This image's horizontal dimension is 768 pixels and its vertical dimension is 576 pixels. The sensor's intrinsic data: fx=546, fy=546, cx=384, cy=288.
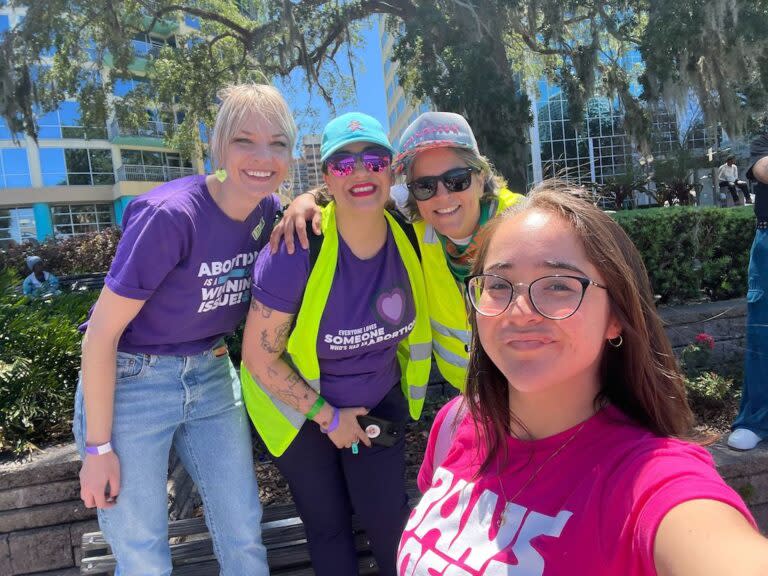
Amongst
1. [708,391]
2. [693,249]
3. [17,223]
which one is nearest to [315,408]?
[708,391]

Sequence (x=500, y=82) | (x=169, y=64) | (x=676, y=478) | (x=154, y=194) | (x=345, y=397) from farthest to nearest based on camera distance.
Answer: (x=169, y=64), (x=500, y=82), (x=345, y=397), (x=154, y=194), (x=676, y=478)

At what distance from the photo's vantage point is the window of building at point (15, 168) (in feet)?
102

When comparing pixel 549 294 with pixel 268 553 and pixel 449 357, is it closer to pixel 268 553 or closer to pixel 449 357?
pixel 449 357

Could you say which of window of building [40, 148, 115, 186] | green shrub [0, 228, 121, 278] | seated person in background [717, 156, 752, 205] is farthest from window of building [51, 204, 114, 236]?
seated person in background [717, 156, 752, 205]

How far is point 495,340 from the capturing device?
47.8 inches

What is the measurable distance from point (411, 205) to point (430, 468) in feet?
3.64

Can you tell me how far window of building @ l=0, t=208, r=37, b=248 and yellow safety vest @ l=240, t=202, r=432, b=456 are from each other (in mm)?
35628

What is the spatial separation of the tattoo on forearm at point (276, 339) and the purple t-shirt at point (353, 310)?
0.08 m

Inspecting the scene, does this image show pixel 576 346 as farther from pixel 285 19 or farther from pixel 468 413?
pixel 285 19

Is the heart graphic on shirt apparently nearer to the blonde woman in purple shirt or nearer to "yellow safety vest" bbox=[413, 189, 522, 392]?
"yellow safety vest" bbox=[413, 189, 522, 392]

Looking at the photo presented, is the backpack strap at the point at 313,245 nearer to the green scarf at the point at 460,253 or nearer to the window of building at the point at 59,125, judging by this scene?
the green scarf at the point at 460,253

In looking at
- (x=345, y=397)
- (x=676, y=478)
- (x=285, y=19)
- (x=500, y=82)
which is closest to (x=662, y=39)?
(x=500, y=82)

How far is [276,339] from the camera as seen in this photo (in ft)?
6.59

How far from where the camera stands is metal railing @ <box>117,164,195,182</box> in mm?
33000
